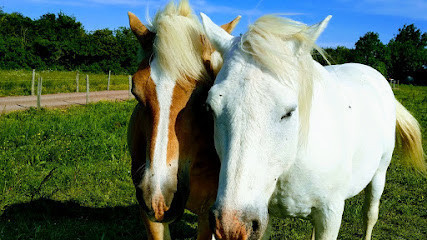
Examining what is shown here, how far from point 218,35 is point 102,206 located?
124 inches

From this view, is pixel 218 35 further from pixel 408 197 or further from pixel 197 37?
pixel 408 197

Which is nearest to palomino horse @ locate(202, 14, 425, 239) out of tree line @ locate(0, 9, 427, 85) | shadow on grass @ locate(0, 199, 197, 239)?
shadow on grass @ locate(0, 199, 197, 239)

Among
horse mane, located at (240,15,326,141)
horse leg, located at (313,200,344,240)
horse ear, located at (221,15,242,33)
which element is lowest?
horse leg, located at (313,200,344,240)

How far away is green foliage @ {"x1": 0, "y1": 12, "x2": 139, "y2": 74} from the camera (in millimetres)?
26906

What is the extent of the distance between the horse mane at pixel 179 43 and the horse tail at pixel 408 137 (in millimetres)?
2748

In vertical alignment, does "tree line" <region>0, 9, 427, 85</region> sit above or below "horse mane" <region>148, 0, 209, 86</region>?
above

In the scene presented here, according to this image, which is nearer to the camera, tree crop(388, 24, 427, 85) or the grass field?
the grass field

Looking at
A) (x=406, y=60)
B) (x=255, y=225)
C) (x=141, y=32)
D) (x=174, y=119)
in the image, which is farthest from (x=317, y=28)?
(x=406, y=60)

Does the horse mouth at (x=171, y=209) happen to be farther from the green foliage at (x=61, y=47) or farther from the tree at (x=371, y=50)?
the tree at (x=371, y=50)

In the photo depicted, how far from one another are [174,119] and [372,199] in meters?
2.57

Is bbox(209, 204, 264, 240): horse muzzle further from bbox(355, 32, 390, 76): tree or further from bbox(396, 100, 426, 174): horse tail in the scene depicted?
bbox(355, 32, 390, 76): tree

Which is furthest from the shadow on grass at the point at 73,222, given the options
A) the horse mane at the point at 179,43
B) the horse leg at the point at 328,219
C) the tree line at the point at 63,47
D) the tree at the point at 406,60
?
the tree at the point at 406,60

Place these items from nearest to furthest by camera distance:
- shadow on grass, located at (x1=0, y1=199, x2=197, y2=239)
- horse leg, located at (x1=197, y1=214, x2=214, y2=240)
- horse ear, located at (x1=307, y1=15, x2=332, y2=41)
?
1. horse ear, located at (x1=307, y1=15, x2=332, y2=41)
2. horse leg, located at (x1=197, y1=214, x2=214, y2=240)
3. shadow on grass, located at (x1=0, y1=199, x2=197, y2=239)

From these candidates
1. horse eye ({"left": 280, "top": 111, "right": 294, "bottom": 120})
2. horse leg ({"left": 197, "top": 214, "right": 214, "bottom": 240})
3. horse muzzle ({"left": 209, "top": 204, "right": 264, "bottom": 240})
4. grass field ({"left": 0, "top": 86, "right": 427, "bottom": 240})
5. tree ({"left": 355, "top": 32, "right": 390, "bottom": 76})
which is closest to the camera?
horse muzzle ({"left": 209, "top": 204, "right": 264, "bottom": 240})
